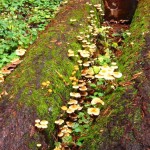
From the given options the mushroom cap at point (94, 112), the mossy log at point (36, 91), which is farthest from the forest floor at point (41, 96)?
the mushroom cap at point (94, 112)

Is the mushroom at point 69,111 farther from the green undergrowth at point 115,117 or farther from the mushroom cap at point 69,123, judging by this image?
the green undergrowth at point 115,117

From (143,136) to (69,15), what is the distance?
3.46m

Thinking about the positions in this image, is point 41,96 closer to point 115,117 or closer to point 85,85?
point 85,85

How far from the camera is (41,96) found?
3305 mm

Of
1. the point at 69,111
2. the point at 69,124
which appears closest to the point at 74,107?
the point at 69,111

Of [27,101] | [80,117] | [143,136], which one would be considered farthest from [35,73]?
[143,136]

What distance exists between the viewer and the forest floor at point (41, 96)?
2.52m

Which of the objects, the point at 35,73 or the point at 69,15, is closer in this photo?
A: the point at 35,73

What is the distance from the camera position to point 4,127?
2928 millimetres

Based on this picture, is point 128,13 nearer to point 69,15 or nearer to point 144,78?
point 69,15

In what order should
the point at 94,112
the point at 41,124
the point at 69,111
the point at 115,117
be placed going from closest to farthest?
1. the point at 115,117
2. the point at 41,124
3. the point at 94,112
4. the point at 69,111

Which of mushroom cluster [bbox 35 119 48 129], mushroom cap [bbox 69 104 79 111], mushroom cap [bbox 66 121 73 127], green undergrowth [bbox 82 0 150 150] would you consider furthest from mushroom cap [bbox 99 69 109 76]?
mushroom cluster [bbox 35 119 48 129]

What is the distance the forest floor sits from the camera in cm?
252

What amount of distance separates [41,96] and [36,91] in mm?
94
